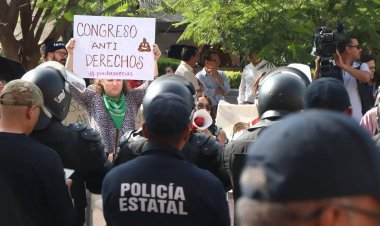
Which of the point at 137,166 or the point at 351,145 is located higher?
the point at 351,145

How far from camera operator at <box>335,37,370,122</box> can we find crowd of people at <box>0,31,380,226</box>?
1644mm

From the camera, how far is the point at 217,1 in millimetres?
10180

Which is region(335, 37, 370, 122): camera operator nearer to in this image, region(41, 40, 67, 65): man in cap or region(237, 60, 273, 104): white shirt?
region(237, 60, 273, 104): white shirt

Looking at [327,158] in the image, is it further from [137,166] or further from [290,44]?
[290,44]

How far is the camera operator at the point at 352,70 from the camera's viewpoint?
25.1 feet

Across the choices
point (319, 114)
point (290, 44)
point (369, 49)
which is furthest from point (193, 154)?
point (369, 49)

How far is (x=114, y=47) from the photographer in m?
7.54

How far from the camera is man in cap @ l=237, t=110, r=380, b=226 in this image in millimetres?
1506

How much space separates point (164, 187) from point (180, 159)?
0.18 meters

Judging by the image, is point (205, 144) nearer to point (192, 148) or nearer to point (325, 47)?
point (192, 148)

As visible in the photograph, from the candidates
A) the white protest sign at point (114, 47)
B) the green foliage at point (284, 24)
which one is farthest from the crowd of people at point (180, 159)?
the green foliage at point (284, 24)

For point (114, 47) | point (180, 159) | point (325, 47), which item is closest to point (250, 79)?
point (325, 47)

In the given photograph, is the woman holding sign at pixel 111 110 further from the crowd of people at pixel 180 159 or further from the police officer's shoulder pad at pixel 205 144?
the police officer's shoulder pad at pixel 205 144

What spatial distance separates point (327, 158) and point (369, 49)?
8.56 metres
